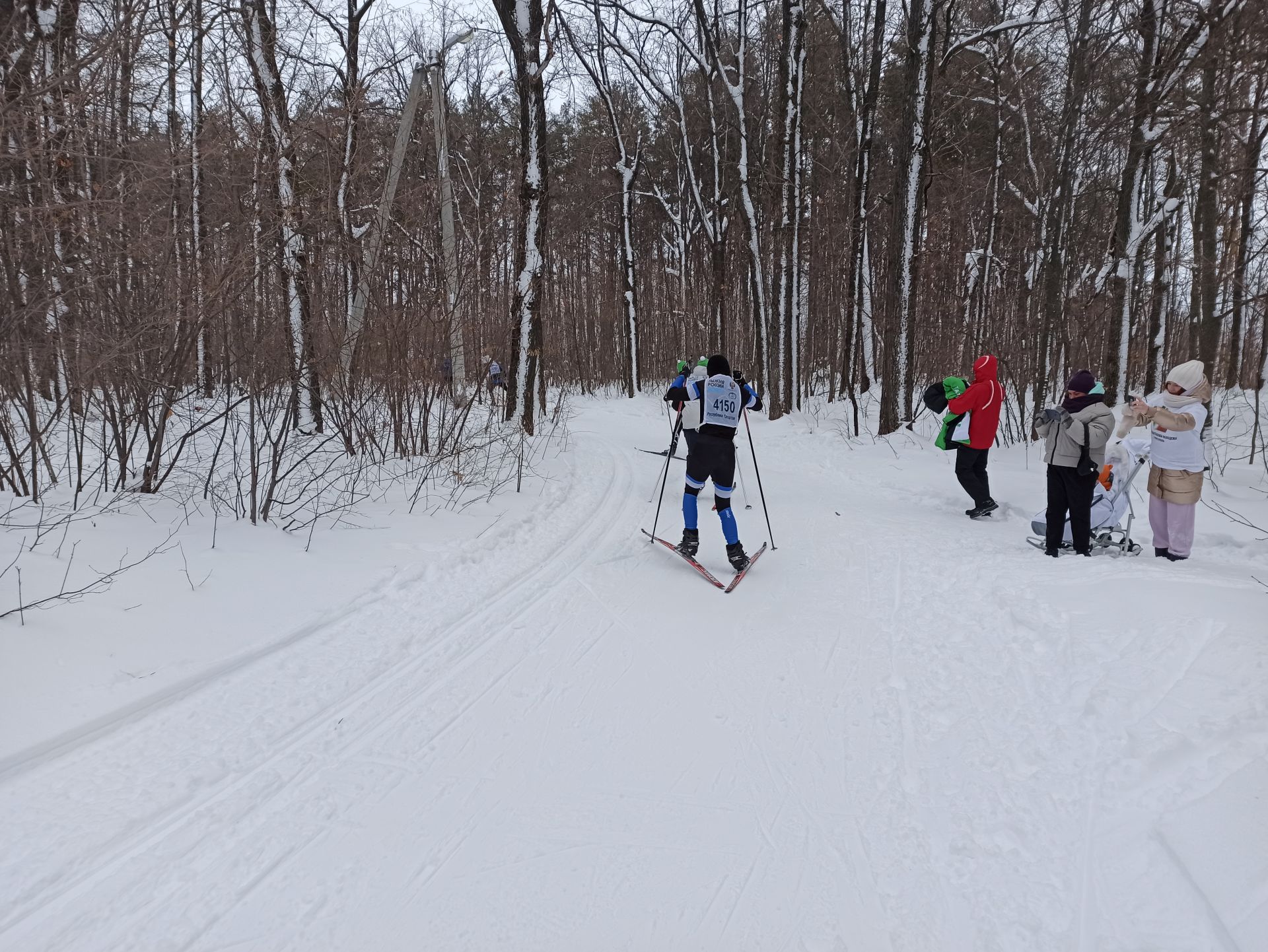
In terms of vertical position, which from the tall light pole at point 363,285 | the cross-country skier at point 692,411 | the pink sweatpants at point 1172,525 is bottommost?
the pink sweatpants at point 1172,525

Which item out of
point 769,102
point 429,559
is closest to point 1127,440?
point 429,559

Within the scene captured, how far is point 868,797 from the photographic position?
312 centimetres

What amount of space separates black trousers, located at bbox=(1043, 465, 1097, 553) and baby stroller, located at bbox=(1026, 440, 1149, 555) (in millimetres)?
183

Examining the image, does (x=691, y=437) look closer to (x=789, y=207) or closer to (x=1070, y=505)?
(x=1070, y=505)

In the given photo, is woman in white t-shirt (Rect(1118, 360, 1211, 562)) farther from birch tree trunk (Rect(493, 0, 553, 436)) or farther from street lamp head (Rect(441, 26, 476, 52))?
street lamp head (Rect(441, 26, 476, 52))

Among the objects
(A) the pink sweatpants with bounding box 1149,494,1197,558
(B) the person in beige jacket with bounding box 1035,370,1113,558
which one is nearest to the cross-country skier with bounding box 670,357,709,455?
(B) the person in beige jacket with bounding box 1035,370,1113,558

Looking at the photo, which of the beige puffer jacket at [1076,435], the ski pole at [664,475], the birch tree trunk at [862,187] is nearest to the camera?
the beige puffer jacket at [1076,435]

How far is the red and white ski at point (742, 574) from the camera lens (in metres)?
5.86

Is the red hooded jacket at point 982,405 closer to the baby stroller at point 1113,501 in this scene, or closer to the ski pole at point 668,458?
the baby stroller at point 1113,501

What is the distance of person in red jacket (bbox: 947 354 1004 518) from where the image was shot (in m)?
8.20

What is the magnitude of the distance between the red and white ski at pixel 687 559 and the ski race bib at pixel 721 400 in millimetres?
1314

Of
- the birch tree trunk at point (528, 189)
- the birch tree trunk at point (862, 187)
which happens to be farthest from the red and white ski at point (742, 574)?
the birch tree trunk at point (862, 187)

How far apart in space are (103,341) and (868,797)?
263 inches

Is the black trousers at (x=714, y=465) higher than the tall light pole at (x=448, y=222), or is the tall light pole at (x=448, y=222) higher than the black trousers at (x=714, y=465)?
the tall light pole at (x=448, y=222)
